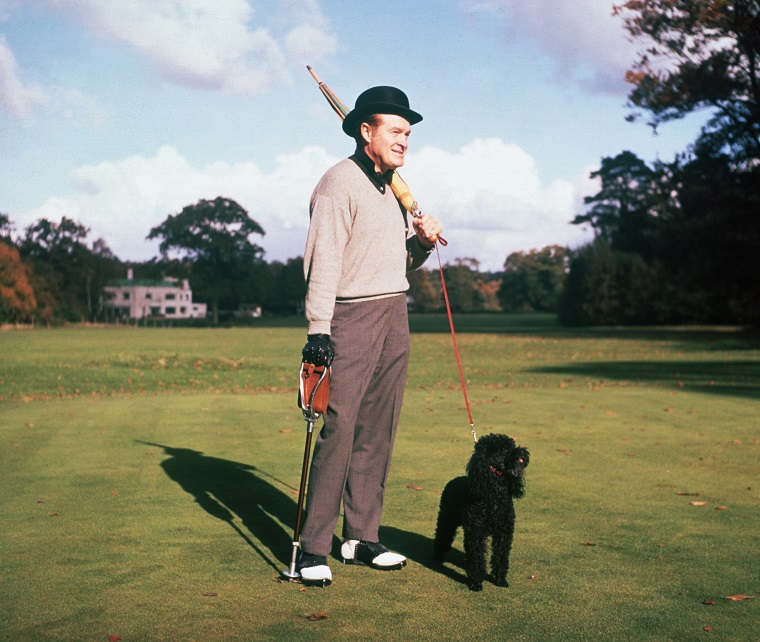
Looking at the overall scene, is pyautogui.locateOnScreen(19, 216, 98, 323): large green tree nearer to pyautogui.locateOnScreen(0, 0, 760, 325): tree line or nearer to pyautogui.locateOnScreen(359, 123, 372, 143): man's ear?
pyautogui.locateOnScreen(0, 0, 760, 325): tree line

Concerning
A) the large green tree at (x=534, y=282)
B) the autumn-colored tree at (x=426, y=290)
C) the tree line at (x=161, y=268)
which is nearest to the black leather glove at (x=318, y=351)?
the tree line at (x=161, y=268)

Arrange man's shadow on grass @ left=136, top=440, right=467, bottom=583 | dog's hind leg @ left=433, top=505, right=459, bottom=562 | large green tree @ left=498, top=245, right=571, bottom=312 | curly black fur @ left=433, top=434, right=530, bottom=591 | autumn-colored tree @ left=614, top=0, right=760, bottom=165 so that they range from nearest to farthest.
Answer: curly black fur @ left=433, top=434, right=530, bottom=591, dog's hind leg @ left=433, top=505, right=459, bottom=562, man's shadow on grass @ left=136, top=440, right=467, bottom=583, autumn-colored tree @ left=614, top=0, right=760, bottom=165, large green tree @ left=498, top=245, right=571, bottom=312

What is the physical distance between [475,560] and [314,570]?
80 cm

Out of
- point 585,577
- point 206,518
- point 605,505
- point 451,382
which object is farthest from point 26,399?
point 585,577

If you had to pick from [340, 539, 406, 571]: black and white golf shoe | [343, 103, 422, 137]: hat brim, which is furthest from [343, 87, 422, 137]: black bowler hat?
[340, 539, 406, 571]: black and white golf shoe

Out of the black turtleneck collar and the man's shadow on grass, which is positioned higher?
the black turtleneck collar

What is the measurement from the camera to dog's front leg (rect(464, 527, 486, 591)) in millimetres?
4125

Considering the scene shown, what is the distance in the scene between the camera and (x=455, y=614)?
3811 millimetres

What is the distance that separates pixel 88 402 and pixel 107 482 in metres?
7.36

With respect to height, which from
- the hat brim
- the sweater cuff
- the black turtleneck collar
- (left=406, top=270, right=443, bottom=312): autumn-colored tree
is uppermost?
(left=406, top=270, right=443, bottom=312): autumn-colored tree

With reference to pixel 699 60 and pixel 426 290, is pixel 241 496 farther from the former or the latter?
pixel 426 290

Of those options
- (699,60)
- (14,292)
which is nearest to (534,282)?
(14,292)

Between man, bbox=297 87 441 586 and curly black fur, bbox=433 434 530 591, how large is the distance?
553mm

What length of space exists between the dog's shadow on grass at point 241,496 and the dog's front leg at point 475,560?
1.04 m
